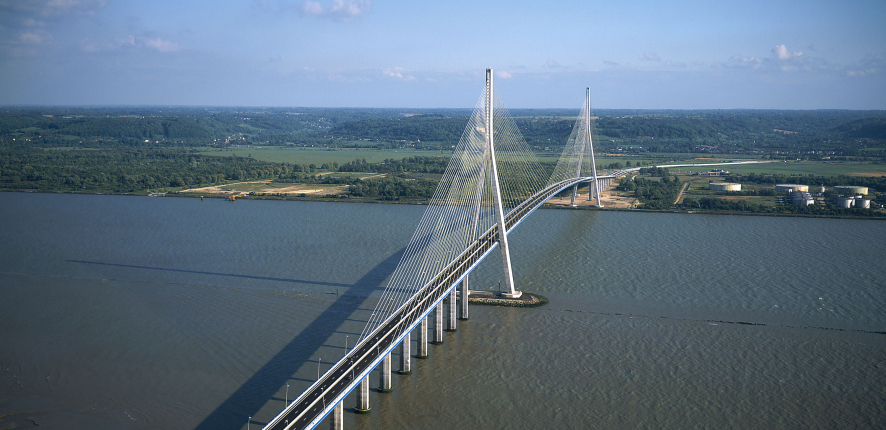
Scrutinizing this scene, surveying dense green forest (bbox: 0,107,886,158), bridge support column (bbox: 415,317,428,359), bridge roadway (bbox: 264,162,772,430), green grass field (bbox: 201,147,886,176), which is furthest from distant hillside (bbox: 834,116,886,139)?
bridge support column (bbox: 415,317,428,359)

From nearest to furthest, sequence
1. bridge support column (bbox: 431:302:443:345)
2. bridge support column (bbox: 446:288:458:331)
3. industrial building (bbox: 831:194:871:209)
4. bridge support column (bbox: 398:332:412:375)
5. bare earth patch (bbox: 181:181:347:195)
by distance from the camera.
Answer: bridge support column (bbox: 398:332:412:375), bridge support column (bbox: 431:302:443:345), bridge support column (bbox: 446:288:458:331), industrial building (bbox: 831:194:871:209), bare earth patch (bbox: 181:181:347:195)

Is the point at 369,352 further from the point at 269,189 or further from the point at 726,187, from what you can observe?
the point at 726,187

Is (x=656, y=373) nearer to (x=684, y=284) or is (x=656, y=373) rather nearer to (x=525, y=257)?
(x=684, y=284)

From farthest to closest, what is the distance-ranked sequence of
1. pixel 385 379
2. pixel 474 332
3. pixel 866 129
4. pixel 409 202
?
1. pixel 866 129
2. pixel 409 202
3. pixel 474 332
4. pixel 385 379

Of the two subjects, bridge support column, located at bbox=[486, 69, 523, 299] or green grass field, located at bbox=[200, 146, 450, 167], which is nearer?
bridge support column, located at bbox=[486, 69, 523, 299]

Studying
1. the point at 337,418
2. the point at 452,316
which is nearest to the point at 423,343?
the point at 452,316

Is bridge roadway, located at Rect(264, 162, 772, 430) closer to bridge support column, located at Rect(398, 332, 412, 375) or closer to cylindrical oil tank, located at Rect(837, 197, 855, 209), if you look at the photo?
bridge support column, located at Rect(398, 332, 412, 375)
